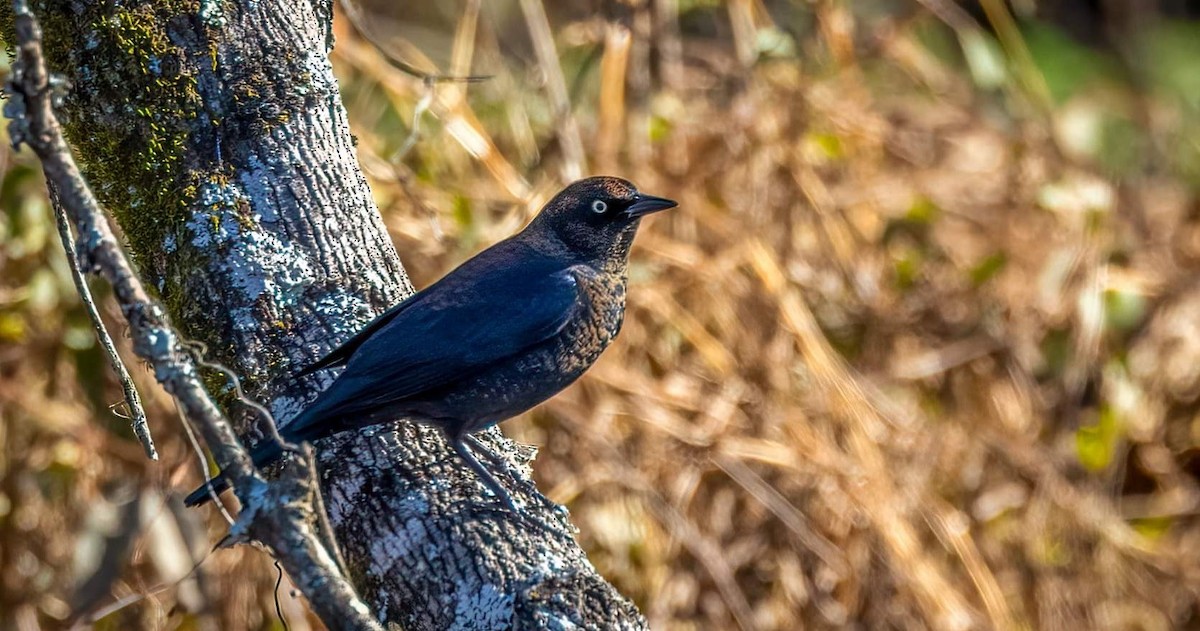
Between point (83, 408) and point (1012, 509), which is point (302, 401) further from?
point (1012, 509)

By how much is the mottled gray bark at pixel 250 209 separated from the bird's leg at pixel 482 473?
0.02 metres

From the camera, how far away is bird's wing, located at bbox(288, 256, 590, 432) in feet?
8.66

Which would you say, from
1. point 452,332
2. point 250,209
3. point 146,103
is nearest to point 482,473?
point 452,332

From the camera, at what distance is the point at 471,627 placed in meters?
2.28

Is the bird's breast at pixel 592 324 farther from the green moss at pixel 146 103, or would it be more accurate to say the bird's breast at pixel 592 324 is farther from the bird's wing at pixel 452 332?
the green moss at pixel 146 103

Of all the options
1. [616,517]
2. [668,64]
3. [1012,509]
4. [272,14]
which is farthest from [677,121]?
[272,14]

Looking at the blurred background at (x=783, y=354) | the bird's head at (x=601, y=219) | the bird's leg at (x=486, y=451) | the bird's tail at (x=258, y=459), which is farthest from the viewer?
the blurred background at (x=783, y=354)

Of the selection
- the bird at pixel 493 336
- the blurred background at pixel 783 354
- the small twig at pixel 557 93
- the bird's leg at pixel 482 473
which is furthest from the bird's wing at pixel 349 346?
the small twig at pixel 557 93

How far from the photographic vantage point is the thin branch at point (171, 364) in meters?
1.71

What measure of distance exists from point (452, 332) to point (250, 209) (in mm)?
629

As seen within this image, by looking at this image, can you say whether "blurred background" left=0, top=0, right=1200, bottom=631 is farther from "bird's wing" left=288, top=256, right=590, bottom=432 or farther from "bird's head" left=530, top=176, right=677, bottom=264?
"bird's wing" left=288, top=256, right=590, bottom=432

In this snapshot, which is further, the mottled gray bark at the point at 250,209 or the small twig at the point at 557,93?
the small twig at the point at 557,93

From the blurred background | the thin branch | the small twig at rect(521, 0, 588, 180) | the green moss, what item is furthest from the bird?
the small twig at rect(521, 0, 588, 180)

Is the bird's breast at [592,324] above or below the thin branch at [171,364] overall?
below
